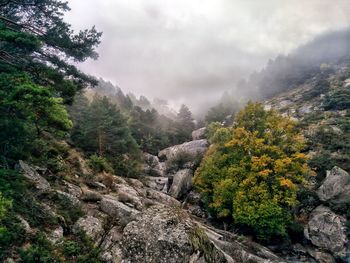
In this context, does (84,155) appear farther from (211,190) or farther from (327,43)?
(327,43)

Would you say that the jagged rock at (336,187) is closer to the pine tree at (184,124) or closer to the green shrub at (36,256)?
the green shrub at (36,256)

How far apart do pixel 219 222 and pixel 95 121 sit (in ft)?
59.2

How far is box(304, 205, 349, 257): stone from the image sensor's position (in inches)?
905

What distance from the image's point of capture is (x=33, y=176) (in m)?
16.1

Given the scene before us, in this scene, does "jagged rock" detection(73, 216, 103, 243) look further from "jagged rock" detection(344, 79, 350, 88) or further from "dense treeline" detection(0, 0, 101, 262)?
"jagged rock" detection(344, 79, 350, 88)

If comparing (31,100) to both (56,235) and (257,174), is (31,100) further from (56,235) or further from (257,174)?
(257,174)

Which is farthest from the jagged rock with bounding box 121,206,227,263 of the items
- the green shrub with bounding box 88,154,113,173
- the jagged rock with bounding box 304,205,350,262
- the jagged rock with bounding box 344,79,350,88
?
the jagged rock with bounding box 344,79,350,88

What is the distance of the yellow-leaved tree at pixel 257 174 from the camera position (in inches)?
959

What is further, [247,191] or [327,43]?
[327,43]

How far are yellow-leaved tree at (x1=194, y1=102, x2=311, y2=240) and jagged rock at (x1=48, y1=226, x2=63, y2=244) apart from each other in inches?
630

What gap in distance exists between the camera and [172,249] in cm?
880

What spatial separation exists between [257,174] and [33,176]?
1752cm

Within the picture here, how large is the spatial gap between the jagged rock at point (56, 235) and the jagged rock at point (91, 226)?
0.96 metres

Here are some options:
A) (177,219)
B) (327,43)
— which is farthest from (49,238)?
(327,43)
